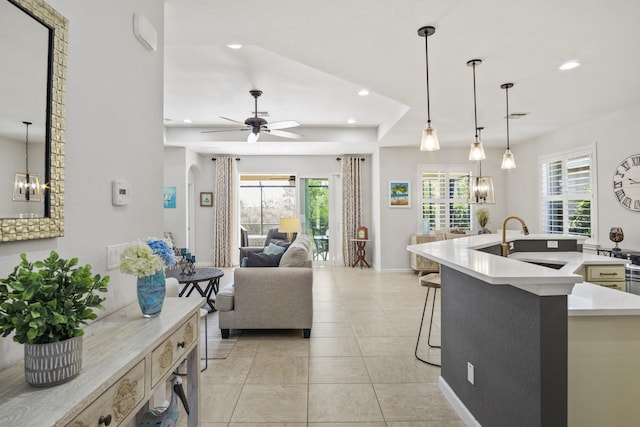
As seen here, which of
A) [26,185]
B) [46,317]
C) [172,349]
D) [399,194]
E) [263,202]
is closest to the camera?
[46,317]

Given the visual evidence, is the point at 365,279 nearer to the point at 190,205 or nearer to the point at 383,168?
the point at 383,168

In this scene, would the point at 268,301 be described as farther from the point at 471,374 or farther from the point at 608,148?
the point at 608,148

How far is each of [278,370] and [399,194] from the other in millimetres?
4993

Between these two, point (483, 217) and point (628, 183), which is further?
point (483, 217)

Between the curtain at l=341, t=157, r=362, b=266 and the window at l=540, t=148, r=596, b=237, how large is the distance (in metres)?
3.47

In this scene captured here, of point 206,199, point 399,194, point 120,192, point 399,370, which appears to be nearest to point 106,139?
point 120,192

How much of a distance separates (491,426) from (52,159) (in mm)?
2325

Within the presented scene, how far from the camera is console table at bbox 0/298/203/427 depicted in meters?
0.79

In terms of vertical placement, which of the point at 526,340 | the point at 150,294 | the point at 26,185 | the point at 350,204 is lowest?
the point at 526,340

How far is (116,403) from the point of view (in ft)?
3.19

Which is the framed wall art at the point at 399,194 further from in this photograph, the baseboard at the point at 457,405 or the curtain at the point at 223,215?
the baseboard at the point at 457,405

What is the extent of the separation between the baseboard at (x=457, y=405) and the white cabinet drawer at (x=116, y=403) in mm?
1833

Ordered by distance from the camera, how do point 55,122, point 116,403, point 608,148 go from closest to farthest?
point 116,403
point 55,122
point 608,148

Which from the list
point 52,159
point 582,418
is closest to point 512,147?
point 582,418
